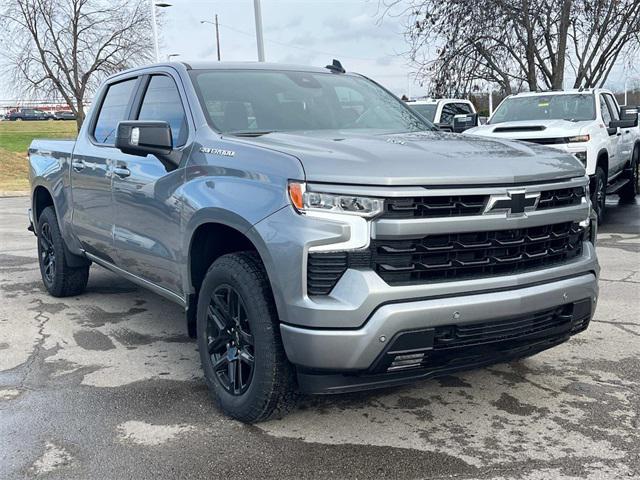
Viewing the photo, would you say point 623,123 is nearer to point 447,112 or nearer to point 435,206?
point 447,112

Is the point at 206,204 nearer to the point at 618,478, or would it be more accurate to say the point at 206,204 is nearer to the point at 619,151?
the point at 618,478

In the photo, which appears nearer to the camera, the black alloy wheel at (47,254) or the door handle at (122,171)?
the door handle at (122,171)

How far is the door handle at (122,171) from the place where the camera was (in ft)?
15.6

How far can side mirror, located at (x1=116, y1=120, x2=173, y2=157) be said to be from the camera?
4113 mm

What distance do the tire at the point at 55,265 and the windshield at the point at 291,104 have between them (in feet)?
8.61

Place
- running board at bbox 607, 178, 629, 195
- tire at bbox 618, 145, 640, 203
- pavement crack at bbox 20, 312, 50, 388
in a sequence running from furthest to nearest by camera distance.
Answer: tire at bbox 618, 145, 640, 203, running board at bbox 607, 178, 629, 195, pavement crack at bbox 20, 312, 50, 388

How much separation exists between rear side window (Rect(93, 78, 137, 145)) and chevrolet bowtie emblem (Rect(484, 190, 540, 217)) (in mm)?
3015

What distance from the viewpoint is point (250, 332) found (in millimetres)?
3570

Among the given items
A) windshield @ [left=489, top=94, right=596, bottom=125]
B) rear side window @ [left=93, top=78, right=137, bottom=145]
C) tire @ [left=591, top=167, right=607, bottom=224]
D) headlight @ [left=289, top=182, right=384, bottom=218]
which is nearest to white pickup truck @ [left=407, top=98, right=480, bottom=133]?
windshield @ [left=489, top=94, right=596, bottom=125]

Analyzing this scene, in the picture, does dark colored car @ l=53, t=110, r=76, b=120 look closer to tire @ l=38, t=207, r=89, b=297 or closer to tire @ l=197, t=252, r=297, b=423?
tire @ l=38, t=207, r=89, b=297

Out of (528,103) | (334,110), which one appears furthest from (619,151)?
(334,110)

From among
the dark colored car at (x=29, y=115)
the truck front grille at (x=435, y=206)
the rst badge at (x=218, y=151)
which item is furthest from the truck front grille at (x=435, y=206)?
the dark colored car at (x=29, y=115)

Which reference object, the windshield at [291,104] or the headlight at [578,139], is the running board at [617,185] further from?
the windshield at [291,104]

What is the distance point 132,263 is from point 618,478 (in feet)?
10.7
